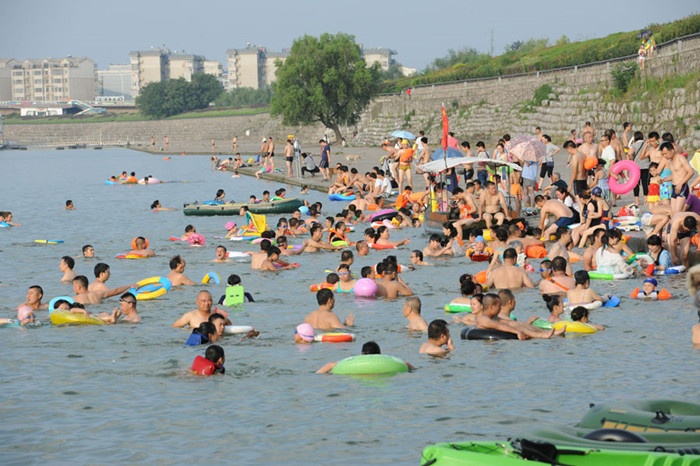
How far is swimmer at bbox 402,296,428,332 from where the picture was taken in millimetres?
13125

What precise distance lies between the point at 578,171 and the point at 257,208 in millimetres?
10822

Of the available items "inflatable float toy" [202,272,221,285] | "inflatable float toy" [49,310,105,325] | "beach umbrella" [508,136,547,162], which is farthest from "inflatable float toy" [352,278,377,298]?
"beach umbrella" [508,136,547,162]

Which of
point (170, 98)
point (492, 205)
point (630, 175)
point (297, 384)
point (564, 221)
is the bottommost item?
point (297, 384)

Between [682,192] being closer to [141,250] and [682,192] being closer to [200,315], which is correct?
[200,315]

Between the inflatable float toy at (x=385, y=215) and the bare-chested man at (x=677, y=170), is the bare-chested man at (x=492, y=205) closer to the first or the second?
the bare-chested man at (x=677, y=170)

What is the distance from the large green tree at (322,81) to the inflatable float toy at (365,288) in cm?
5407

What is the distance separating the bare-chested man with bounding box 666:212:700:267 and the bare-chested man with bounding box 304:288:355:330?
20.8 ft

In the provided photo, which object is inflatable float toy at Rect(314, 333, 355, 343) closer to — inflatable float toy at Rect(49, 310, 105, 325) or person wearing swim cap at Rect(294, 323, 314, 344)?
person wearing swim cap at Rect(294, 323, 314, 344)

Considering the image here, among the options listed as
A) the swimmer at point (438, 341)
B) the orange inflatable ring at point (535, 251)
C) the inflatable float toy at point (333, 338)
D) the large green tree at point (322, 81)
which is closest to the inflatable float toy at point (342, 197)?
the orange inflatable ring at point (535, 251)

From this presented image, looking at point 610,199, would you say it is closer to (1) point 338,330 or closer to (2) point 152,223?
(1) point 338,330

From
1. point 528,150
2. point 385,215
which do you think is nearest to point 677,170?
point 528,150

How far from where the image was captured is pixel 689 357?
11344 millimetres

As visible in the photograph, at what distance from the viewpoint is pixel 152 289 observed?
53.2 feet

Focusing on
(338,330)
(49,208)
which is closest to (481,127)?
(49,208)
